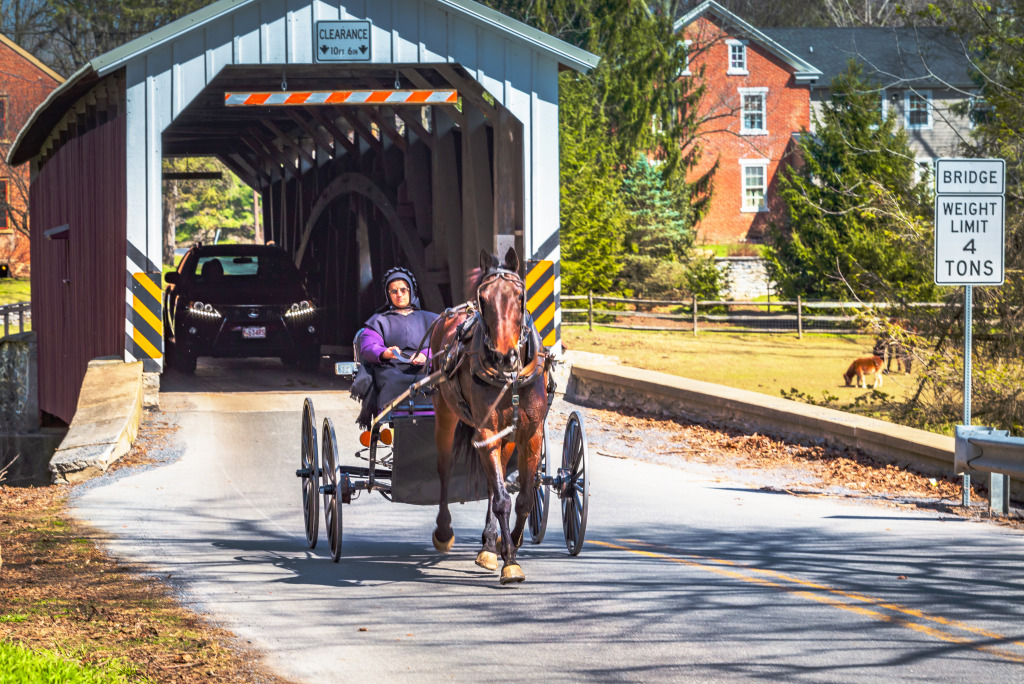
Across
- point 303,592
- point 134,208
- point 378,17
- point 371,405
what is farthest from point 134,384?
point 303,592

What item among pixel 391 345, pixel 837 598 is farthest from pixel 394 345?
pixel 837 598

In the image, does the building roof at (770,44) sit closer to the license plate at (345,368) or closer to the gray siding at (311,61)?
the gray siding at (311,61)

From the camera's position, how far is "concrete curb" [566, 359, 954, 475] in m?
11.2

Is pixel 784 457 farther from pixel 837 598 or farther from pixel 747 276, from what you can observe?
pixel 747 276

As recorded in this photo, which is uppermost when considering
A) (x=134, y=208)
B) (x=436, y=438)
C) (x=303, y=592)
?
(x=134, y=208)

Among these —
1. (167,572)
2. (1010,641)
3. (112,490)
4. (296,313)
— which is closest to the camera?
(1010,641)

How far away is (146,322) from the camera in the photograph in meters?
14.3

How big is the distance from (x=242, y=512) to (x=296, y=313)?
8.26 metres

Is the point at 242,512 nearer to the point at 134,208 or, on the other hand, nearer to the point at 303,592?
the point at 303,592

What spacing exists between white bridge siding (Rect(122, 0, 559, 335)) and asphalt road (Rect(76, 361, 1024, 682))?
419cm

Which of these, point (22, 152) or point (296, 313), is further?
point (22, 152)

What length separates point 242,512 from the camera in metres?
10.1

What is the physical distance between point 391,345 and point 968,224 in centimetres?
504

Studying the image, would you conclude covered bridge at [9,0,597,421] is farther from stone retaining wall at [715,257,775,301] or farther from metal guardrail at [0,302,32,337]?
stone retaining wall at [715,257,775,301]
